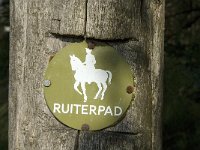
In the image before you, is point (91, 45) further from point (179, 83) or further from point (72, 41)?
point (179, 83)

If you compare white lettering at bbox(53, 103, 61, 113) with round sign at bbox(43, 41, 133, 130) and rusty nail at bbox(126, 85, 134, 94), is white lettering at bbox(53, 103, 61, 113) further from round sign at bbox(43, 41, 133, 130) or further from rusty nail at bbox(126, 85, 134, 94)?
rusty nail at bbox(126, 85, 134, 94)

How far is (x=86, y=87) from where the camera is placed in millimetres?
1178

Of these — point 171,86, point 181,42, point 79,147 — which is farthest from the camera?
point 181,42

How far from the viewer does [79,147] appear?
117 centimetres

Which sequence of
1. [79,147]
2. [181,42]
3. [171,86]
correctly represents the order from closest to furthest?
[79,147], [171,86], [181,42]

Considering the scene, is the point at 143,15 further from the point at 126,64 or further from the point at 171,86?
the point at 171,86

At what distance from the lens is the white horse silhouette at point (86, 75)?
1.17m

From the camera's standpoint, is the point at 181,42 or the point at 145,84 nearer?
the point at 145,84

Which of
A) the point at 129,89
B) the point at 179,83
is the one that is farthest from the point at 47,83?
the point at 179,83

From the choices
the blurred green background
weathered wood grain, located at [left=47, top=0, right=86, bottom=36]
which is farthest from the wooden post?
the blurred green background

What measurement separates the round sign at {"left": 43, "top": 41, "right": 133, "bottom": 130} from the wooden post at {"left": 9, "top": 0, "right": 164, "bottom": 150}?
14 mm

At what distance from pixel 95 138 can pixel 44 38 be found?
0.68 ft

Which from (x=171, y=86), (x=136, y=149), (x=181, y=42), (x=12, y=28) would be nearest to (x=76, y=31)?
(x=12, y=28)

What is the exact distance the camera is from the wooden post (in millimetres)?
1171
